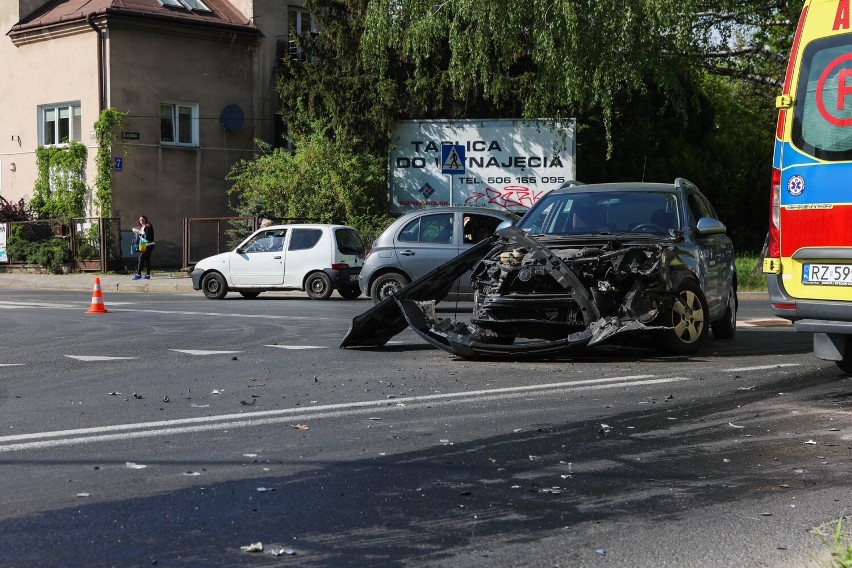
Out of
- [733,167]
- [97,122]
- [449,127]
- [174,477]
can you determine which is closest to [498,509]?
[174,477]

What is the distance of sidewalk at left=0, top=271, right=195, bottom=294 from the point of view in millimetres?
27531

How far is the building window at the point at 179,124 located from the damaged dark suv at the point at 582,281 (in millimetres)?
24473

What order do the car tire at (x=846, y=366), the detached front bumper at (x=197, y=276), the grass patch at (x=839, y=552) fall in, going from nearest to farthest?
the grass patch at (x=839, y=552) → the car tire at (x=846, y=366) → the detached front bumper at (x=197, y=276)

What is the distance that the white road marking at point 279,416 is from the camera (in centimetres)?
690

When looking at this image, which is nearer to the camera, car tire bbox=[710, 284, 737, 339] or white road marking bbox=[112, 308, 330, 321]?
car tire bbox=[710, 284, 737, 339]

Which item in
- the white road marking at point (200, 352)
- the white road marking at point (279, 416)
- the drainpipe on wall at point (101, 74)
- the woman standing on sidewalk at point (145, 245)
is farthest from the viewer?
the drainpipe on wall at point (101, 74)

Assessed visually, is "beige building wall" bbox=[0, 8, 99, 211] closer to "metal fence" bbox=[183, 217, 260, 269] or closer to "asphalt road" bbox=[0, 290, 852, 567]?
"metal fence" bbox=[183, 217, 260, 269]

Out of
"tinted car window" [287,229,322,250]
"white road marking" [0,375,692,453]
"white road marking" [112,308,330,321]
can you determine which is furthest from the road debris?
"tinted car window" [287,229,322,250]

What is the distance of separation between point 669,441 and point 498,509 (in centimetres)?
202

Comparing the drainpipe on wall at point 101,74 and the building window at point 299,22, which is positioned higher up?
the building window at point 299,22

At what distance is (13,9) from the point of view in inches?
1422

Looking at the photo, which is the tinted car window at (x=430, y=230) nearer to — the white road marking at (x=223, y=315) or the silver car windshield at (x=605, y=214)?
the white road marking at (x=223, y=315)

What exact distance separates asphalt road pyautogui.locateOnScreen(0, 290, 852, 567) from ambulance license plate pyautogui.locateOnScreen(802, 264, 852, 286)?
880mm

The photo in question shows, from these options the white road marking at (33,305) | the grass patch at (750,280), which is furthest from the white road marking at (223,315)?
the grass patch at (750,280)
